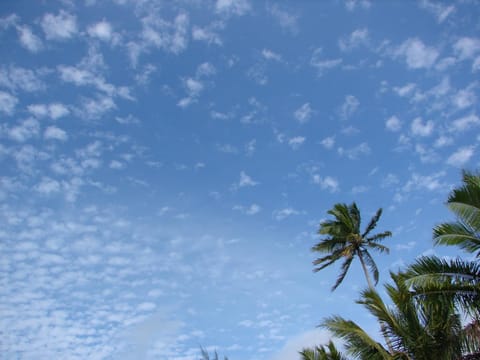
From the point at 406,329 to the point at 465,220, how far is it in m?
3.73

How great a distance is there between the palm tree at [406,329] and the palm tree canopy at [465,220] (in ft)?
5.07

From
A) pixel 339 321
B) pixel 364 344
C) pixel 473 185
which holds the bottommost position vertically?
pixel 364 344

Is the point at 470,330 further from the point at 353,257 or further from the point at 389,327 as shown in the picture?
the point at 353,257

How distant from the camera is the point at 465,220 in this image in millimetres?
10094

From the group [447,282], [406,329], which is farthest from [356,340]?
[447,282]

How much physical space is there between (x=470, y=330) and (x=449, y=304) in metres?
0.90

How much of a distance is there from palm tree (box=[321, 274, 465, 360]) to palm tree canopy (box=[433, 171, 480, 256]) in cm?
155

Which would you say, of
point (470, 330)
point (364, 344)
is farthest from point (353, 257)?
point (470, 330)

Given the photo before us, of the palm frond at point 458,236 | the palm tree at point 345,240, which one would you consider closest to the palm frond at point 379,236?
the palm tree at point 345,240

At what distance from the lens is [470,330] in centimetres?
991

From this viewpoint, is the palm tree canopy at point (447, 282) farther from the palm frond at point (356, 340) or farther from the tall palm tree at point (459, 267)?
the palm frond at point (356, 340)

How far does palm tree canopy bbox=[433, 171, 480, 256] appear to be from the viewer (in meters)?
9.82

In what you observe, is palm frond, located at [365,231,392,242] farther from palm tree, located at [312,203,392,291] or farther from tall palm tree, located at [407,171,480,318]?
tall palm tree, located at [407,171,480,318]

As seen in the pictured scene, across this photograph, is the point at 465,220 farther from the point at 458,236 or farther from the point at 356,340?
the point at 356,340
